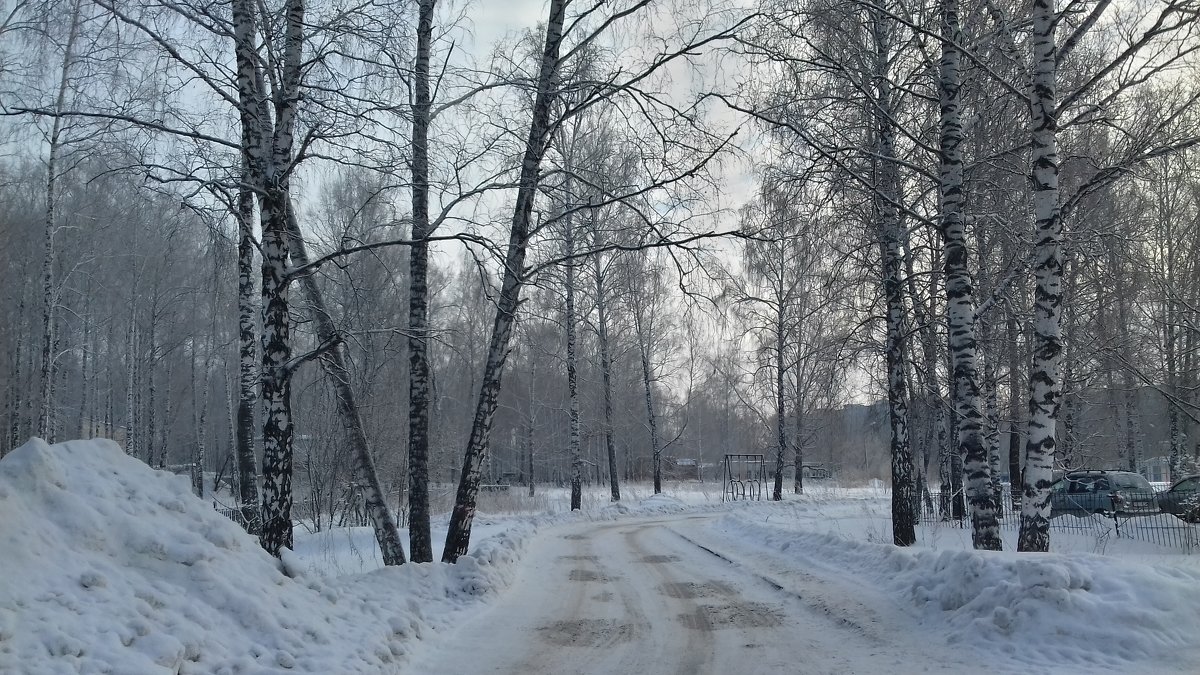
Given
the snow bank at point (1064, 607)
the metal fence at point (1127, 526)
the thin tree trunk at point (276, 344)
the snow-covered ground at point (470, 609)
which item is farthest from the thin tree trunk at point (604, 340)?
the snow bank at point (1064, 607)

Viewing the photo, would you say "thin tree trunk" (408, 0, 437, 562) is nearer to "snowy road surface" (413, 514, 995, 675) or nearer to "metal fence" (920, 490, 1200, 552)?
"snowy road surface" (413, 514, 995, 675)

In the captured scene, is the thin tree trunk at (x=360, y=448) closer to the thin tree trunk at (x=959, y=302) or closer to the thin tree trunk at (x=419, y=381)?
the thin tree trunk at (x=419, y=381)

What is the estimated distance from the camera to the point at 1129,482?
1975cm

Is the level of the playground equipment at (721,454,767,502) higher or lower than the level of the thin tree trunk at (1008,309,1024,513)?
lower

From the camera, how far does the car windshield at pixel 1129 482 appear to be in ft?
64.4

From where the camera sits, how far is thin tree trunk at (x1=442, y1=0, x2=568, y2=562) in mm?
10508

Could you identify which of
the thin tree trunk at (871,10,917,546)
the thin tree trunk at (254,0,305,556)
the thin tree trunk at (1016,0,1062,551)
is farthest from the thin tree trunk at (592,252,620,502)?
the thin tree trunk at (254,0,305,556)

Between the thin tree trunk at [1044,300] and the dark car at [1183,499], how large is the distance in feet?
23.5

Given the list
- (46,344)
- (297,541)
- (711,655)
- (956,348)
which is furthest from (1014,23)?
(46,344)

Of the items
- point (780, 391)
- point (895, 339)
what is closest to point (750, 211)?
point (895, 339)

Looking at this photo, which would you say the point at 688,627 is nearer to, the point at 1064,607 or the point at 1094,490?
the point at 1064,607

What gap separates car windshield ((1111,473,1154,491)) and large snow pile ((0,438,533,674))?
65.5 ft

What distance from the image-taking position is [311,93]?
27.4ft

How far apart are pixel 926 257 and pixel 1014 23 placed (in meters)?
9.95
